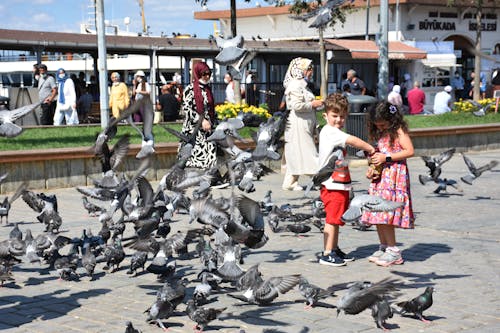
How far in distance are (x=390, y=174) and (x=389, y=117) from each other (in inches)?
19.9

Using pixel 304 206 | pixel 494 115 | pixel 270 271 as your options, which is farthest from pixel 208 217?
pixel 494 115

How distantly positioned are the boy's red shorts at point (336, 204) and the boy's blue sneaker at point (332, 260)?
0.95 ft

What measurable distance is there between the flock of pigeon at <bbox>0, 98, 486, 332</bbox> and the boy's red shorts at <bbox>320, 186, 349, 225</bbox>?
48 cm

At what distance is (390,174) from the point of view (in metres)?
7.59

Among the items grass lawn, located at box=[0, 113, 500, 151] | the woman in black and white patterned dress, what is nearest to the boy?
the woman in black and white patterned dress

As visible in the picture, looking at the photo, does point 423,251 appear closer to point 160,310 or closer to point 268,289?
point 268,289

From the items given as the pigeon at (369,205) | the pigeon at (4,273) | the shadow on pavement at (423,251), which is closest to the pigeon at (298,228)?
the shadow on pavement at (423,251)

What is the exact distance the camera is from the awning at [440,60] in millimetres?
41219

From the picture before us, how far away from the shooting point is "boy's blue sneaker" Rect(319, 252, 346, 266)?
752cm

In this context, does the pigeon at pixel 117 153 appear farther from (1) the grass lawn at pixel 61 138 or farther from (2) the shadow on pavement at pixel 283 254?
(1) the grass lawn at pixel 61 138

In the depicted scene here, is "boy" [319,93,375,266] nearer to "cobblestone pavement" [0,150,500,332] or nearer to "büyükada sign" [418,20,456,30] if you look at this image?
"cobblestone pavement" [0,150,500,332]

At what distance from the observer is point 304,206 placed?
35.9ft

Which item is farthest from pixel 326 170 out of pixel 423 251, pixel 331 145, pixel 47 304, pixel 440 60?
pixel 440 60

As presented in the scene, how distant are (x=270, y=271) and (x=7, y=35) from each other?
59.9 ft
